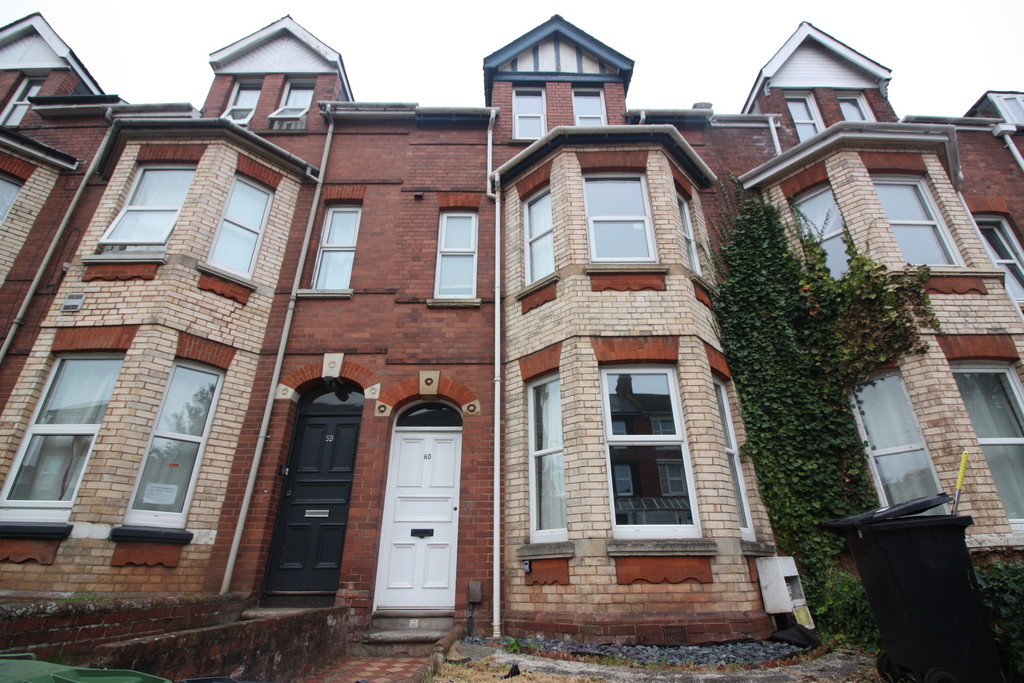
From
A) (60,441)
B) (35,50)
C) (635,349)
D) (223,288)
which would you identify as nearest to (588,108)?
(635,349)

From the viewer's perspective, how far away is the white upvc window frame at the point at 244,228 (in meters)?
7.66

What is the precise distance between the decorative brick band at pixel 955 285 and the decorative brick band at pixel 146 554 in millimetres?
10438

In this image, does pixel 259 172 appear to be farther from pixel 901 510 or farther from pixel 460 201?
pixel 901 510

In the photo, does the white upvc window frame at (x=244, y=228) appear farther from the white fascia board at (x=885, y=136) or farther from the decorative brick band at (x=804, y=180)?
the white fascia board at (x=885, y=136)

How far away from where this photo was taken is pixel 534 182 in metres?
8.27

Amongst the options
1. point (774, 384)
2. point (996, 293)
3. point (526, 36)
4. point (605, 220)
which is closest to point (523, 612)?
point (774, 384)

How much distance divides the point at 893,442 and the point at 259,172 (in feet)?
33.8

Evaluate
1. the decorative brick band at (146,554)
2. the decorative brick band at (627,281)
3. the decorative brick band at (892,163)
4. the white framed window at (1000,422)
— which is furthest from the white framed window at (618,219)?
the decorative brick band at (146,554)

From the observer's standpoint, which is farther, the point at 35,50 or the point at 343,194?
the point at 35,50

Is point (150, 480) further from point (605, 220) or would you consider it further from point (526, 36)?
point (526, 36)

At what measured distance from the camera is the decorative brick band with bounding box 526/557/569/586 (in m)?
5.58

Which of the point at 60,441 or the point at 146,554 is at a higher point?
the point at 60,441

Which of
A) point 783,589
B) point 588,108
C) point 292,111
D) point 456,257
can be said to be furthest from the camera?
point 588,108

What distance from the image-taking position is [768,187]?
8.93 meters
